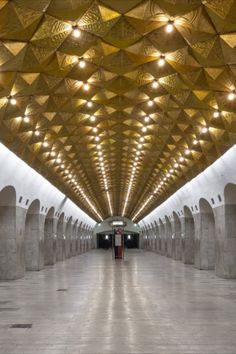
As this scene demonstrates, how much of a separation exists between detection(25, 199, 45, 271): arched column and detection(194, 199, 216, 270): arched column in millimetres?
10550

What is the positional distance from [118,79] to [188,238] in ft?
77.5

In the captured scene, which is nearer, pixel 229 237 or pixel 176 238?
pixel 229 237

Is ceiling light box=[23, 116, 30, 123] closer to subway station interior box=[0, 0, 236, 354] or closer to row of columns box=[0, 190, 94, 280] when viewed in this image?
subway station interior box=[0, 0, 236, 354]

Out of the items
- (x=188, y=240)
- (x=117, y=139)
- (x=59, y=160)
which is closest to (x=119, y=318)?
(x=117, y=139)

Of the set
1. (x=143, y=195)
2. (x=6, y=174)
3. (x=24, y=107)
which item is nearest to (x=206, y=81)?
(x=24, y=107)

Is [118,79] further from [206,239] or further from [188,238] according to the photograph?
[188,238]

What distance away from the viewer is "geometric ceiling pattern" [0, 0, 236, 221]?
10.7m

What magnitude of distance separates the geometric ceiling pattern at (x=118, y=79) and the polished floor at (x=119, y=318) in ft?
20.2

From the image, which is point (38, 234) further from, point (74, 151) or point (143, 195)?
point (143, 195)

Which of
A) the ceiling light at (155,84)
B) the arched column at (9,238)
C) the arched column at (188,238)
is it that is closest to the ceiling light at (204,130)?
the ceiling light at (155,84)

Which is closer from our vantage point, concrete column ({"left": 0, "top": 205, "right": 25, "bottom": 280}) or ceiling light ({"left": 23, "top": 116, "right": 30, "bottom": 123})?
ceiling light ({"left": 23, "top": 116, "right": 30, "bottom": 123})

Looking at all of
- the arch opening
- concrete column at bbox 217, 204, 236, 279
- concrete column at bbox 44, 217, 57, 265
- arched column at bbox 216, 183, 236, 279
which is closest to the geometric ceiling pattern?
arched column at bbox 216, 183, 236, 279

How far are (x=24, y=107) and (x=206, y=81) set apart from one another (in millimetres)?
6297

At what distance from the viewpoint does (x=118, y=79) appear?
51.1ft
